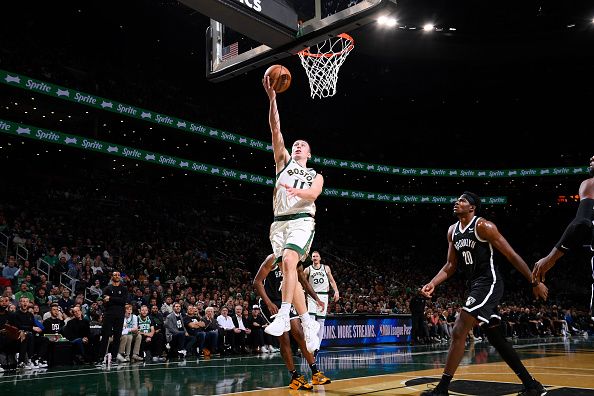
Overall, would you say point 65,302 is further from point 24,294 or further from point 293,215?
Result: point 293,215

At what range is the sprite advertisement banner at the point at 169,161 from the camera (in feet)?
70.2

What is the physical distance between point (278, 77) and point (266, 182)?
2509cm

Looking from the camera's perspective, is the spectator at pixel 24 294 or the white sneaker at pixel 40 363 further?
the spectator at pixel 24 294

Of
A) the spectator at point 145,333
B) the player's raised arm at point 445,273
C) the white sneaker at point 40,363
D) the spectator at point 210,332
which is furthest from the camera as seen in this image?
the spectator at point 210,332

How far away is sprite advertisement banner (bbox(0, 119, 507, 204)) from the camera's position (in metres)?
21.4

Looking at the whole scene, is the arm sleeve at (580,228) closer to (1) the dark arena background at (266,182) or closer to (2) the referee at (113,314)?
(1) the dark arena background at (266,182)

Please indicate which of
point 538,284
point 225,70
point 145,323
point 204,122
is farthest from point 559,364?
point 204,122

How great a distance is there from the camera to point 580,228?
4.48 m

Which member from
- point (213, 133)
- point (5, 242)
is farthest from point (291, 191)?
point (213, 133)

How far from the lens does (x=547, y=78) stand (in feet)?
110

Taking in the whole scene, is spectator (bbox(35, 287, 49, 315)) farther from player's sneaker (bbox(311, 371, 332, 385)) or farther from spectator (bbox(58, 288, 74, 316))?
player's sneaker (bbox(311, 371, 332, 385))

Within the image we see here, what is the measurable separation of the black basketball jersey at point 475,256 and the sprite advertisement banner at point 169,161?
1988 cm

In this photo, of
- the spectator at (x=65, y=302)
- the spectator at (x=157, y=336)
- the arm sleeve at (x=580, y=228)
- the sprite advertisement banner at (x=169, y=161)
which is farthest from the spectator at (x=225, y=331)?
the sprite advertisement banner at (x=169, y=161)

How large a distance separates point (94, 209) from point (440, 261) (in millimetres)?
22647
